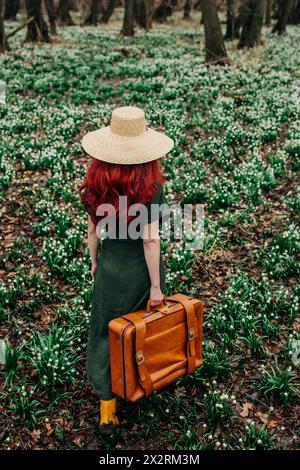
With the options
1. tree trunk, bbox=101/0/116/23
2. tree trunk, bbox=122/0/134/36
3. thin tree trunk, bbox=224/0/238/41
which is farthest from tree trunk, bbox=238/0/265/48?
tree trunk, bbox=101/0/116/23

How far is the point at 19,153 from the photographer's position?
9.26 meters

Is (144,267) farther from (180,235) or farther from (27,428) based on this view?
(180,235)

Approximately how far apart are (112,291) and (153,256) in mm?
486

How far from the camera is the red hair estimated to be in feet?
10.9

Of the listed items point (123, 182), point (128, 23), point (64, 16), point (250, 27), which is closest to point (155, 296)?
point (123, 182)

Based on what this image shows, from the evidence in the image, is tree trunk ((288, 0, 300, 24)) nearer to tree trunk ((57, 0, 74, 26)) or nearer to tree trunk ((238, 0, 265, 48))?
tree trunk ((57, 0, 74, 26))

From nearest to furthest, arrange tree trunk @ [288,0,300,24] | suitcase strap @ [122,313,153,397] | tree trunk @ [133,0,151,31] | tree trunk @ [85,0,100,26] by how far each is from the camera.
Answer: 1. suitcase strap @ [122,313,153,397]
2. tree trunk @ [133,0,151,31]
3. tree trunk @ [85,0,100,26]
4. tree trunk @ [288,0,300,24]

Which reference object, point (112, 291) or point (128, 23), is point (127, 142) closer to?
point (112, 291)

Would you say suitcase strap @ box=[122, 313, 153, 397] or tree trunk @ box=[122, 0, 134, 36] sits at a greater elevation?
tree trunk @ box=[122, 0, 134, 36]

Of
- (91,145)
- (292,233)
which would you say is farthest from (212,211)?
(91,145)

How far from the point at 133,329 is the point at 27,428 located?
1501 millimetres

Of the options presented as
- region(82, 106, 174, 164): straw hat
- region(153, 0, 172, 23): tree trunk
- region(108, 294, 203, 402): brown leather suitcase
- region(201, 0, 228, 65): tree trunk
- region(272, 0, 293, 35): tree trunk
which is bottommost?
region(108, 294, 203, 402): brown leather suitcase

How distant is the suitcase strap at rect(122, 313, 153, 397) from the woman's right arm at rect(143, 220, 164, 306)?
0.23 meters

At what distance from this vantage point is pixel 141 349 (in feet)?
11.5
